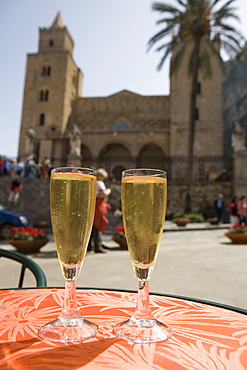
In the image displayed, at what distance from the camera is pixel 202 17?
609 inches

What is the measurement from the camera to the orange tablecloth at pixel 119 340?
1.67 feet

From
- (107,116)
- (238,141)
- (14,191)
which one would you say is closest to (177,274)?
(14,191)

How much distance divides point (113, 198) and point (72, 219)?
16616 mm

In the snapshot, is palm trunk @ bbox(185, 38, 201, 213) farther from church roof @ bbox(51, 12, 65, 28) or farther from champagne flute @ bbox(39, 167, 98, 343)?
church roof @ bbox(51, 12, 65, 28)

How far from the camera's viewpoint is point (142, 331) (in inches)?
25.3

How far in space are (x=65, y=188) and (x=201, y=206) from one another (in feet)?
58.3

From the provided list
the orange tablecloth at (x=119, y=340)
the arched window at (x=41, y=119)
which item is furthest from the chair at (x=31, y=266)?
the arched window at (x=41, y=119)

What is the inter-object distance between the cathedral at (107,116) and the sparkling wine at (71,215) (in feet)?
77.7

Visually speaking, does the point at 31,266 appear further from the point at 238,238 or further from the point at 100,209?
the point at 238,238

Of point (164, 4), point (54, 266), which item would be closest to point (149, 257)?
point (54, 266)

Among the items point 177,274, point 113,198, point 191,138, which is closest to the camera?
point 177,274

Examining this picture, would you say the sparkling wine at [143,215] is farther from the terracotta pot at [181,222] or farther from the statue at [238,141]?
the statue at [238,141]

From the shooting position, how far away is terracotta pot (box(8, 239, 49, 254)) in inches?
231

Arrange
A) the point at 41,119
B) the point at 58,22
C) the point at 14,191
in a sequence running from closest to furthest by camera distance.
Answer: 1. the point at 14,191
2. the point at 41,119
3. the point at 58,22
